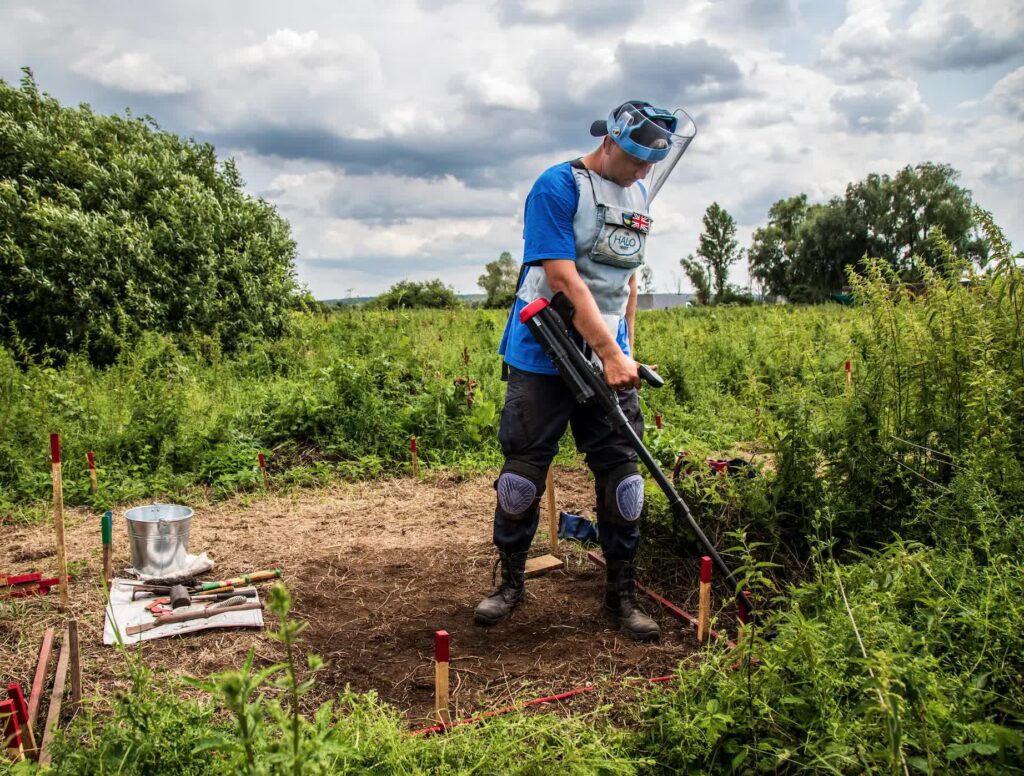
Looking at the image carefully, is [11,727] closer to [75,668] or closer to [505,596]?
[75,668]

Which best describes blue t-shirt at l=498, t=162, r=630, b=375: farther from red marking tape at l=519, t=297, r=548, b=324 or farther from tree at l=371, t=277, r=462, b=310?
tree at l=371, t=277, r=462, b=310

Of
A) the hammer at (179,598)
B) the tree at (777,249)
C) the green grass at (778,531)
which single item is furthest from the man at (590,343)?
the tree at (777,249)

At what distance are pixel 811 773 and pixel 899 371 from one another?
7.23ft

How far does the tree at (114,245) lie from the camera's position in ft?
29.3

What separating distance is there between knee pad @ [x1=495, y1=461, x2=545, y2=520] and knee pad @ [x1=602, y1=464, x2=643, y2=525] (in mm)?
316

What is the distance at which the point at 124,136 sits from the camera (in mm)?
11516

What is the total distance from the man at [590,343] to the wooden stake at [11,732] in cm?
175

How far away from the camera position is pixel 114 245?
9.17m

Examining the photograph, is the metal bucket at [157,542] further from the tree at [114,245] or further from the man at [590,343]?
the tree at [114,245]

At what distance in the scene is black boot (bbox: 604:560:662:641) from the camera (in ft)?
10.4

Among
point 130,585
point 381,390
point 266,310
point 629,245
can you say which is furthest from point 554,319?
point 266,310

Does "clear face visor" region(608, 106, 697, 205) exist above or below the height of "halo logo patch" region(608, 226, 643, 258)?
above

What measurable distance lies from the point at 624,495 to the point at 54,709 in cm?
227

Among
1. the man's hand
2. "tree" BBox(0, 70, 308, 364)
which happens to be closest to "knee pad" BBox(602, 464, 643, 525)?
the man's hand
